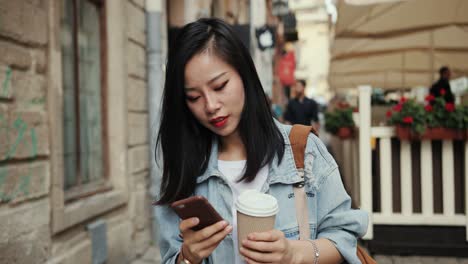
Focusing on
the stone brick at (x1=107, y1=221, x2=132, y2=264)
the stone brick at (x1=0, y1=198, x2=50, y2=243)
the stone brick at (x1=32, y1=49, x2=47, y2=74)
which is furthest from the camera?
Answer: the stone brick at (x1=107, y1=221, x2=132, y2=264)

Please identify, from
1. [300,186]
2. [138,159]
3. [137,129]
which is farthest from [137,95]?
[300,186]

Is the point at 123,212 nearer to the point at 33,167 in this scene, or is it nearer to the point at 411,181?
the point at 33,167

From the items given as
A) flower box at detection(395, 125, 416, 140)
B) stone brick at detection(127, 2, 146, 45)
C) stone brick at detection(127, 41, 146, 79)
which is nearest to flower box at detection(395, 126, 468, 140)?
flower box at detection(395, 125, 416, 140)

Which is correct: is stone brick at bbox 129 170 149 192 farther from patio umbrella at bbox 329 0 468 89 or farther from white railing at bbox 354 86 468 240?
patio umbrella at bbox 329 0 468 89

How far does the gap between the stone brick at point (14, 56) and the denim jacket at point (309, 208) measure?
1.96 m

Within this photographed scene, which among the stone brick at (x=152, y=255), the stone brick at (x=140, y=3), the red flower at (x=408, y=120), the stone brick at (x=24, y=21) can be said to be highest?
the stone brick at (x=140, y=3)

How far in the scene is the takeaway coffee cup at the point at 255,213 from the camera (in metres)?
1.15

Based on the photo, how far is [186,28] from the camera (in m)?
1.45

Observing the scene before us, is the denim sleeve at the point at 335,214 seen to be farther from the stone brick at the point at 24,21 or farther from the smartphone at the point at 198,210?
the stone brick at the point at 24,21

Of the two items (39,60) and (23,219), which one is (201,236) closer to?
(23,219)

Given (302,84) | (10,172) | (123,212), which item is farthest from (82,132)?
→ (302,84)

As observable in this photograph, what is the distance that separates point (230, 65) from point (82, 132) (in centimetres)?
330

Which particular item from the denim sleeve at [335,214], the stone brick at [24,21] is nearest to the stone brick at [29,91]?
the stone brick at [24,21]

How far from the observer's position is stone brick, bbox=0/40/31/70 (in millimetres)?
2889
